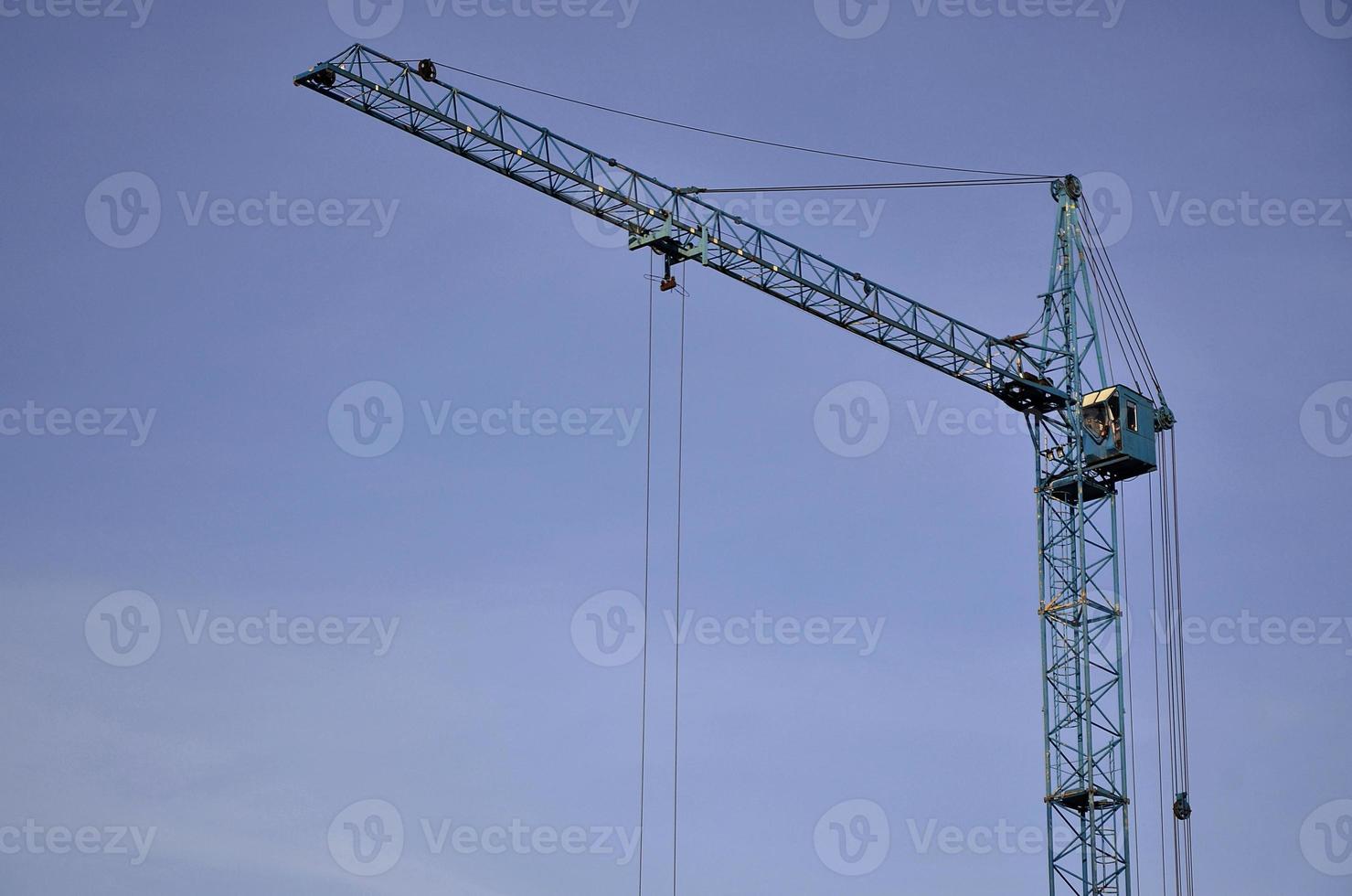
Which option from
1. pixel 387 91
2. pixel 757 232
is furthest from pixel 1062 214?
pixel 387 91

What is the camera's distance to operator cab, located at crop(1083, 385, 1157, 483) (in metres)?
92.5

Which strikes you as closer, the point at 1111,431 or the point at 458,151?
the point at 458,151

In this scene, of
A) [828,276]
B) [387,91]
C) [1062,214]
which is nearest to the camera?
[387,91]

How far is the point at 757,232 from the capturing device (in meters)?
90.5

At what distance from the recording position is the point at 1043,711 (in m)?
91.6

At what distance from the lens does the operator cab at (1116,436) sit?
92.5 metres

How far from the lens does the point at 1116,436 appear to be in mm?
92438

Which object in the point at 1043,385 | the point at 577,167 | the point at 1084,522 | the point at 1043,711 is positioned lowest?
the point at 1043,711

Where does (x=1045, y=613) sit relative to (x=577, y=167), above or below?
below

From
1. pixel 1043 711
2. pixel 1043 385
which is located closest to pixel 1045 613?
pixel 1043 711

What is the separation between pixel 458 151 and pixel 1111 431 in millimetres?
30213

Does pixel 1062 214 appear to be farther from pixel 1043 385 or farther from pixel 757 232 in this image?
pixel 757 232

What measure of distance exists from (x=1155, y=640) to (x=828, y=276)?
2543cm

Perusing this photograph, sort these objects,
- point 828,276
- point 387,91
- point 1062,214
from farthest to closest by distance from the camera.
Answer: point 1062,214 → point 828,276 → point 387,91
